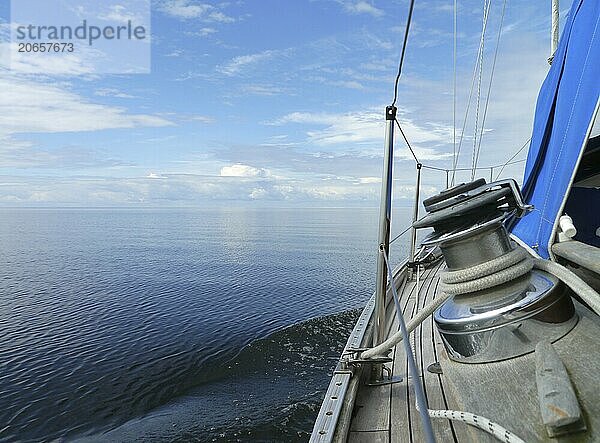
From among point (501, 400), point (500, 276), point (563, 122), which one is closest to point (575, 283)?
point (500, 276)

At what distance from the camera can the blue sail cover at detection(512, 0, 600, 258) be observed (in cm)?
197

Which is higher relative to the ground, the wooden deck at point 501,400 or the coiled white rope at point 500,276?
the coiled white rope at point 500,276

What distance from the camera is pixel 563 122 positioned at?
221 centimetres

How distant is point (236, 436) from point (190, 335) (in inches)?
218

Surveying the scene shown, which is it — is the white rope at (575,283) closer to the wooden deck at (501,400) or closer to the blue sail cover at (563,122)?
the wooden deck at (501,400)

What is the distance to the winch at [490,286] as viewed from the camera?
1327 mm

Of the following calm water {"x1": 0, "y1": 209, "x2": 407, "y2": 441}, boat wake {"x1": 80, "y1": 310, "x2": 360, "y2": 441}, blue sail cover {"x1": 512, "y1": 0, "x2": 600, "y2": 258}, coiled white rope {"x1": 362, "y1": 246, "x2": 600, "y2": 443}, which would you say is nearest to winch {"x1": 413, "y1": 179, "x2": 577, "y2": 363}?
coiled white rope {"x1": 362, "y1": 246, "x2": 600, "y2": 443}

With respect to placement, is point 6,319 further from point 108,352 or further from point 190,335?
point 190,335

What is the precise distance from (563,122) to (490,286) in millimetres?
1252

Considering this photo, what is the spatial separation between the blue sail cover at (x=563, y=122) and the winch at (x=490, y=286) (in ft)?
2.09

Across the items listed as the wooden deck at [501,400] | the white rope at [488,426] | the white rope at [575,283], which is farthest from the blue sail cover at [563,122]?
the white rope at [488,426]

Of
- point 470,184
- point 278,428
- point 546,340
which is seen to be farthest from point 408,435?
point 278,428

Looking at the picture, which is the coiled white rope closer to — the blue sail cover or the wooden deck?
the wooden deck

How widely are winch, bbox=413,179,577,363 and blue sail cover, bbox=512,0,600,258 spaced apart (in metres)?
0.64
